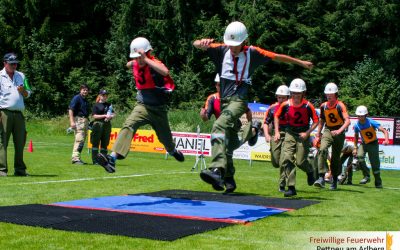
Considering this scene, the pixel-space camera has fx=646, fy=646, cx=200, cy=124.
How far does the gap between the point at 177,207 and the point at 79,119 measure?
9.57 meters

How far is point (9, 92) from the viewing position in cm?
1261

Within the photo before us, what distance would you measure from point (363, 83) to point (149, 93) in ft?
115

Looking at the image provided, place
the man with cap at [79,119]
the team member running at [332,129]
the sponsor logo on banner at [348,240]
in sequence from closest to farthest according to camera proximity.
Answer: the sponsor logo on banner at [348,240]
the team member running at [332,129]
the man with cap at [79,119]

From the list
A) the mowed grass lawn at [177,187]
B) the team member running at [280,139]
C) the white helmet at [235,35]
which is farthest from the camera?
the team member running at [280,139]

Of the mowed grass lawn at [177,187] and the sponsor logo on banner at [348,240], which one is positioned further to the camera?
the sponsor logo on banner at [348,240]

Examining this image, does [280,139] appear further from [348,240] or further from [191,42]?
[191,42]

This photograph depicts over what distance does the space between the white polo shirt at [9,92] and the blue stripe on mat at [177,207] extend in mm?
4009

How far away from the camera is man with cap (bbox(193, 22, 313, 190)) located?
913 centimetres

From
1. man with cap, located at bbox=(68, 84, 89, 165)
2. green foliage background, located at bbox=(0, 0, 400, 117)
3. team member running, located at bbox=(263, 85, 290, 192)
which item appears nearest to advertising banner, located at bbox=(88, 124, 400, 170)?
man with cap, located at bbox=(68, 84, 89, 165)

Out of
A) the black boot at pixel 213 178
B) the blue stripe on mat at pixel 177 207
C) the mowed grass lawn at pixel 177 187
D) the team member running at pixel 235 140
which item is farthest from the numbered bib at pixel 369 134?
the black boot at pixel 213 178

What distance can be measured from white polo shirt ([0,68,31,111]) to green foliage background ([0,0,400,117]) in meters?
31.8

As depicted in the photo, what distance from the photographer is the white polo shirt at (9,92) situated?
12578 millimetres

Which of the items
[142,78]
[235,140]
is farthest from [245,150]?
[142,78]

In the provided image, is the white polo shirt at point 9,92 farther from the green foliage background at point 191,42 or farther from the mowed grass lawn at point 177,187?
the green foliage background at point 191,42
